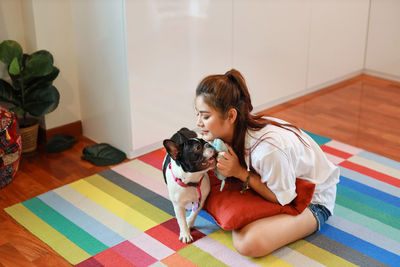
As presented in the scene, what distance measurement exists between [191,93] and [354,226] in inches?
50.7

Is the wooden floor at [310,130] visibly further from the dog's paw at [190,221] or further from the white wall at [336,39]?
the dog's paw at [190,221]

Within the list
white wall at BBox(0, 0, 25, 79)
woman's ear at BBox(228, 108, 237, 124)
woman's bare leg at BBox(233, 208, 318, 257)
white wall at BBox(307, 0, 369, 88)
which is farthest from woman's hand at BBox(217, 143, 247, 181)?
white wall at BBox(307, 0, 369, 88)

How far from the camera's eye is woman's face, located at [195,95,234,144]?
198 cm

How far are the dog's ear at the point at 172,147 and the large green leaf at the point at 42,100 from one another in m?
1.19

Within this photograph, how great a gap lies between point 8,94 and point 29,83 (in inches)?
5.1

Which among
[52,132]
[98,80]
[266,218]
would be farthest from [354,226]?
[52,132]

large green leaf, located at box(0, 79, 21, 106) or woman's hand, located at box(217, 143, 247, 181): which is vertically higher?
large green leaf, located at box(0, 79, 21, 106)

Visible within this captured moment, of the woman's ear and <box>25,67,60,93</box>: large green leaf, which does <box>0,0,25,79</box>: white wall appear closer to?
<box>25,67,60,93</box>: large green leaf

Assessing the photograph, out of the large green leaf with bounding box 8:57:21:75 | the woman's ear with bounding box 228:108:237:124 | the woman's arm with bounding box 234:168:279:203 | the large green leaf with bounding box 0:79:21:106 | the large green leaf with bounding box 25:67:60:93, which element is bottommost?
the woman's arm with bounding box 234:168:279:203

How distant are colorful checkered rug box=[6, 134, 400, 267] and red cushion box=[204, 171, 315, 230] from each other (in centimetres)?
14

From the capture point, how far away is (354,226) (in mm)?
2289

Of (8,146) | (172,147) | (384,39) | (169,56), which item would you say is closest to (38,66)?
(8,146)

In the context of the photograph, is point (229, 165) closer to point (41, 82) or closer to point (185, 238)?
point (185, 238)

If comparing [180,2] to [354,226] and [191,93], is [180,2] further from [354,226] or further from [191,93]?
[354,226]
